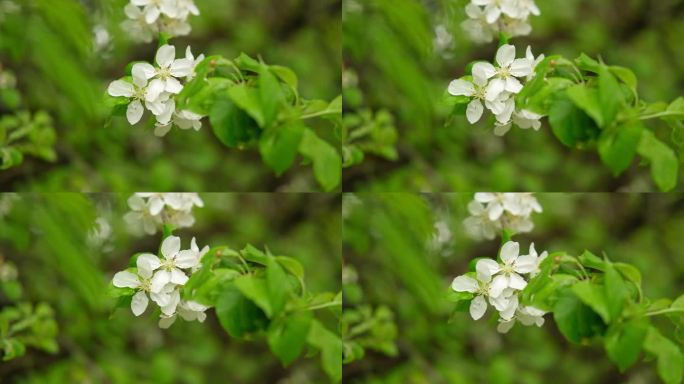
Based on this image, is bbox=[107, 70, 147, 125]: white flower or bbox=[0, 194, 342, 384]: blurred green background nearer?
bbox=[107, 70, 147, 125]: white flower

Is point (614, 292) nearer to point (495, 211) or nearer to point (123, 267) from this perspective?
point (495, 211)

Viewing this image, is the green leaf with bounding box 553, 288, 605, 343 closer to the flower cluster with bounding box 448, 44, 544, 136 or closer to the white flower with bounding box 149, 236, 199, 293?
the flower cluster with bounding box 448, 44, 544, 136

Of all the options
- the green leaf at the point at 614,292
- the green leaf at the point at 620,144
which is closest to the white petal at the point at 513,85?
the green leaf at the point at 620,144

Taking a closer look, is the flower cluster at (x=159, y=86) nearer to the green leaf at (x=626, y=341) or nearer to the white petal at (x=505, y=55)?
the white petal at (x=505, y=55)

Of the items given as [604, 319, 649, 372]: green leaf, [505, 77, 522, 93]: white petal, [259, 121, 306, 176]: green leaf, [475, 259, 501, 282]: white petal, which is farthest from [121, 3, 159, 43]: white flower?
[604, 319, 649, 372]: green leaf

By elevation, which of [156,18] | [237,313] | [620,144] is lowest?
[237,313]

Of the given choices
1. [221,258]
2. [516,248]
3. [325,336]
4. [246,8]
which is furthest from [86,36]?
[516,248]

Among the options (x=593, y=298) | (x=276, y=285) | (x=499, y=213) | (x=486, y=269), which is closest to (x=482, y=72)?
(x=499, y=213)
